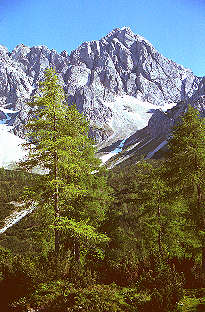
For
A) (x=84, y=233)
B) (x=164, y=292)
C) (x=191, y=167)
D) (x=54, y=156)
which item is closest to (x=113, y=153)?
(x=191, y=167)

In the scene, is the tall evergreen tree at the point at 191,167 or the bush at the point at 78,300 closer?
the bush at the point at 78,300

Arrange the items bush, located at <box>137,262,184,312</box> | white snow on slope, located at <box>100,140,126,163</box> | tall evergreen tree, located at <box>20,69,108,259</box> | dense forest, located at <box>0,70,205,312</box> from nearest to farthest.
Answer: bush, located at <box>137,262,184,312</box>
dense forest, located at <box>0,70,205,312</box>
tall evergreen tree, located at <box>20,69,108,259</box>
white snow on slope, located at <box>100,140,126,163</box>

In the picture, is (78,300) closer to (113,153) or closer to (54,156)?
(54,156)

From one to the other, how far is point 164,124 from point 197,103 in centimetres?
3418

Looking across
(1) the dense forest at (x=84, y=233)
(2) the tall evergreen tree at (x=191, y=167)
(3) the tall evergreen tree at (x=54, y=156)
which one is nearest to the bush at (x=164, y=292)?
(1) the dense forest at (x=84, y=233)

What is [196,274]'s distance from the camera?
11359 mm

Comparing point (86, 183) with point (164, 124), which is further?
point (164, 124)

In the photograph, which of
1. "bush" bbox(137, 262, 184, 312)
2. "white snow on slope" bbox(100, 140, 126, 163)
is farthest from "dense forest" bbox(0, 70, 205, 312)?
"white snow on slope" bbox(100, 140, 126, 163)

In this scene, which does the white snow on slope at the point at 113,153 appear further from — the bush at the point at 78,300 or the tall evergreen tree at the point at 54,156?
the bush at the point at 78,300

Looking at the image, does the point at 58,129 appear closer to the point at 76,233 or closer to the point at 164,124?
the point at 76,233

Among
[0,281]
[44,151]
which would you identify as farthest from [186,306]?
[44,151]

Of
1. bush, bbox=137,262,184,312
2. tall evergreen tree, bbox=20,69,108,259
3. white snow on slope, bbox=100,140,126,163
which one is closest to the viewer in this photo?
bush, bbox=137,262,184,312

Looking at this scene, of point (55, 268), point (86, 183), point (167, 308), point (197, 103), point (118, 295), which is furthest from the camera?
point (197, 103)

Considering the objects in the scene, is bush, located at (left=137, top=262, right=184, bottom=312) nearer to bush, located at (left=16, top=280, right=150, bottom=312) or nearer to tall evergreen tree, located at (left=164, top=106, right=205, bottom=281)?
bush, located at (left=16, top=280, right=150, bottom=312)
